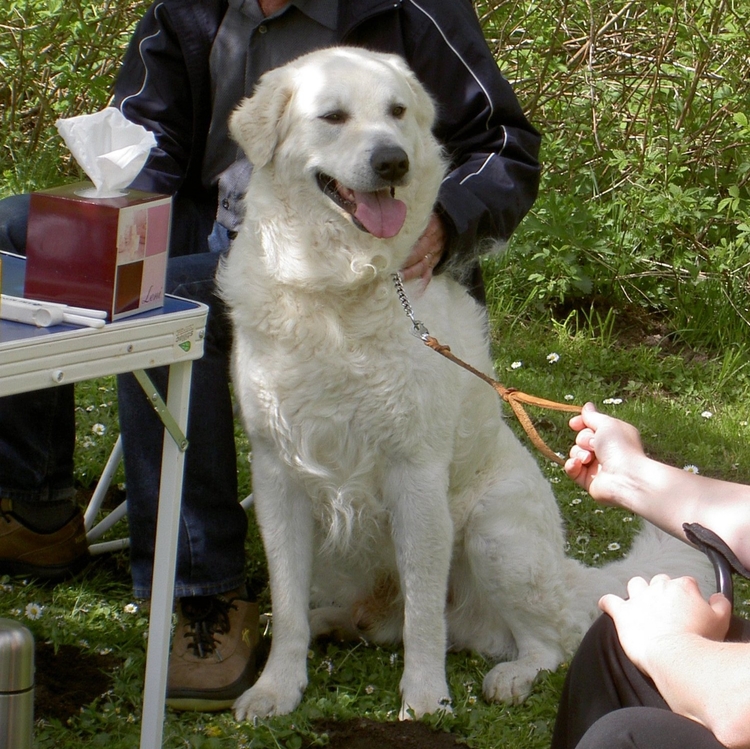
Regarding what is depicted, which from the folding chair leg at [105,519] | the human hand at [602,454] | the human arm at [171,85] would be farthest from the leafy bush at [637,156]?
the human hand at [602,454]

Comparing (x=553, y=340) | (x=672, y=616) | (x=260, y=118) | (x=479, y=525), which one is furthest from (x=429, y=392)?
(x=553, y=340)

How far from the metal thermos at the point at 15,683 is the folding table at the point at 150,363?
284 mm

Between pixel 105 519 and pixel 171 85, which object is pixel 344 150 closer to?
pixel 171 85

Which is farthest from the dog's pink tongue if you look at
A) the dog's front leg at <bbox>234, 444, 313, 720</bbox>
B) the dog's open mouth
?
the dog's front leg at <bbox>234, 444, 313, 720</bbox>

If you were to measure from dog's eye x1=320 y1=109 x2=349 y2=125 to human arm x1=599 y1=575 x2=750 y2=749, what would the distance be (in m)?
1.32

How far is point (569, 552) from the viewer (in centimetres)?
332

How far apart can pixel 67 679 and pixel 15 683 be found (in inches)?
32.4

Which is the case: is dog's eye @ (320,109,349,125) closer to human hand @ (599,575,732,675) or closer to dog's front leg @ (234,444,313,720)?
dog's front leg @ (234,444,313,720)

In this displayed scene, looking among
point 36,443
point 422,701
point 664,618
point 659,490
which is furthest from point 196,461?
point 664,618

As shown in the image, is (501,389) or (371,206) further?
(371,206)

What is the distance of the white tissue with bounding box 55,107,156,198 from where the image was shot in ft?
5.71

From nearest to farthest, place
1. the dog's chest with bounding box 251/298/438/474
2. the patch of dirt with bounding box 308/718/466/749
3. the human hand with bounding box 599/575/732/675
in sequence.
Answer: the human hand with bounding box 599/575/732/675 < the patch of dirt with bounding box 308/718/466/749 < the dog's chest with bounding box 251/298/438/474

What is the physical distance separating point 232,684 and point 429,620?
1.62ft

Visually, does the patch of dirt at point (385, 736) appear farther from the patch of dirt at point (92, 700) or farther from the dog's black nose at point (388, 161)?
the dog's black nose at point (388, 161)
